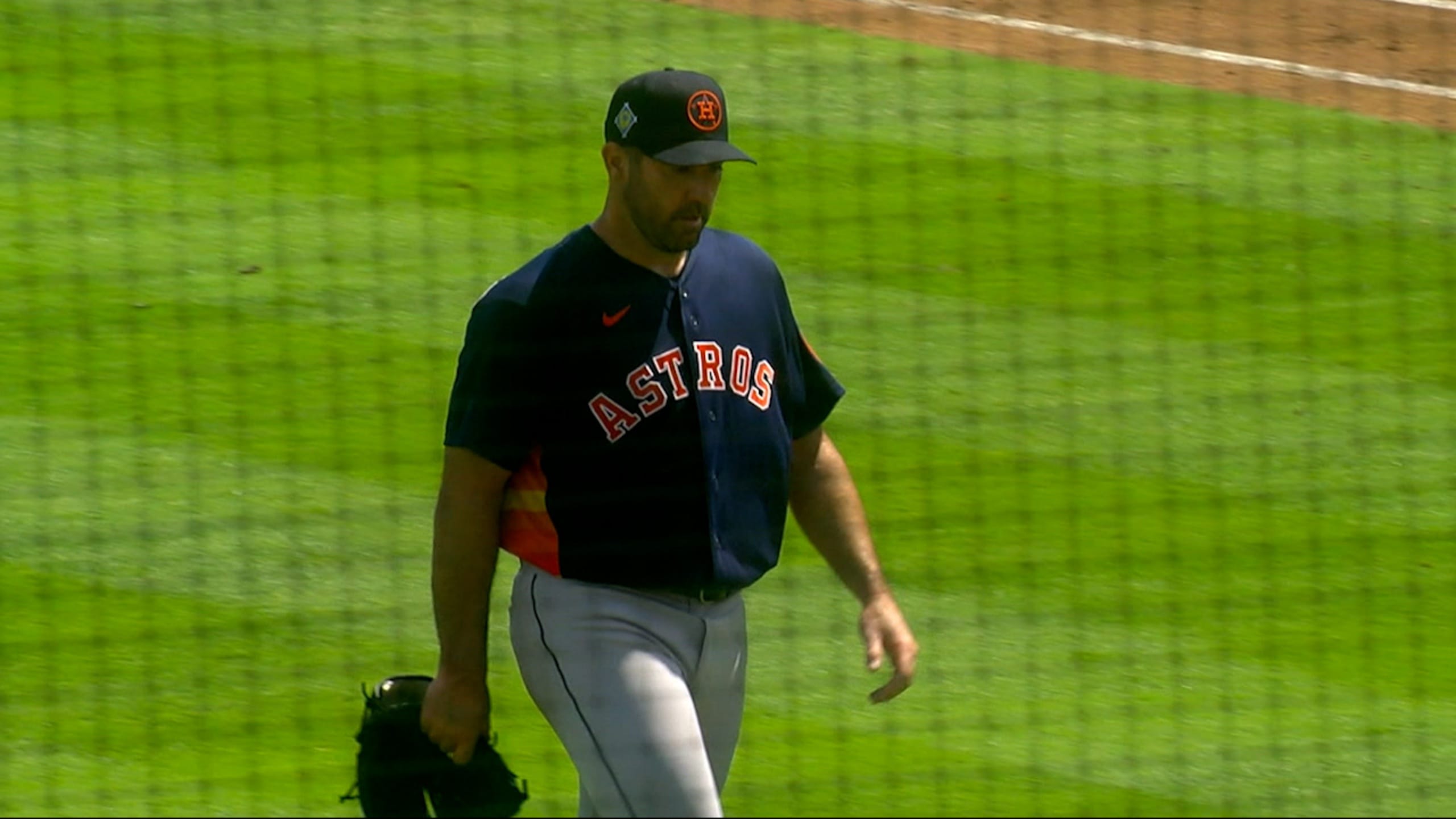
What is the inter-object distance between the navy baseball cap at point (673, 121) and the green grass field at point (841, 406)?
6.80ft

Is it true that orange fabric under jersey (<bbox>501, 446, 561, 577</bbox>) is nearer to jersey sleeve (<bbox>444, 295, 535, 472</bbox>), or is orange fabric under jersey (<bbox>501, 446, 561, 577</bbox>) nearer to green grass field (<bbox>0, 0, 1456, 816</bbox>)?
jersey sleeve (<bbox>444, 295, 535, 472</bbox>)

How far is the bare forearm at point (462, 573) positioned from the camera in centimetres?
412

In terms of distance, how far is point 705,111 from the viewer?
420 cm

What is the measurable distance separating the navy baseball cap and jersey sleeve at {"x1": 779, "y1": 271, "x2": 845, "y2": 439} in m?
0.39

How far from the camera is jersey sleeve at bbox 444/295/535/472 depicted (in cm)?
405

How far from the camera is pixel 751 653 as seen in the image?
6.50 metres

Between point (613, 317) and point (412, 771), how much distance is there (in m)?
0.97

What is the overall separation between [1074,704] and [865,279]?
283 cm

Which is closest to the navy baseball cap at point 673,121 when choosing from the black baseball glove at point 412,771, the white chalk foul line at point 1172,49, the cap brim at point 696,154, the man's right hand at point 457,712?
the cap brim at point 696,154

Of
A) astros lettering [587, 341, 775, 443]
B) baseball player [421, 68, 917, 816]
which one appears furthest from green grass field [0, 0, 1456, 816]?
astros lettering [587, 341, 775, 443]

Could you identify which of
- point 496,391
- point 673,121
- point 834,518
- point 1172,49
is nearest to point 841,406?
point 834,518

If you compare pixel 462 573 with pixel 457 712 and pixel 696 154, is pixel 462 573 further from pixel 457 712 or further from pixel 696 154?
pixel 696 154

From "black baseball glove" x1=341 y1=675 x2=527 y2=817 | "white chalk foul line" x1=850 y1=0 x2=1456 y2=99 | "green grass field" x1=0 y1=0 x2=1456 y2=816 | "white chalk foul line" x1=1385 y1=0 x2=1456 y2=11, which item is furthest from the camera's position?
"white chalk foul line" x1=1385 y1=0 x2=1456 y2=11

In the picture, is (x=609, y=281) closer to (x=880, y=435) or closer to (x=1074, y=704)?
(x=1074, y=704)
